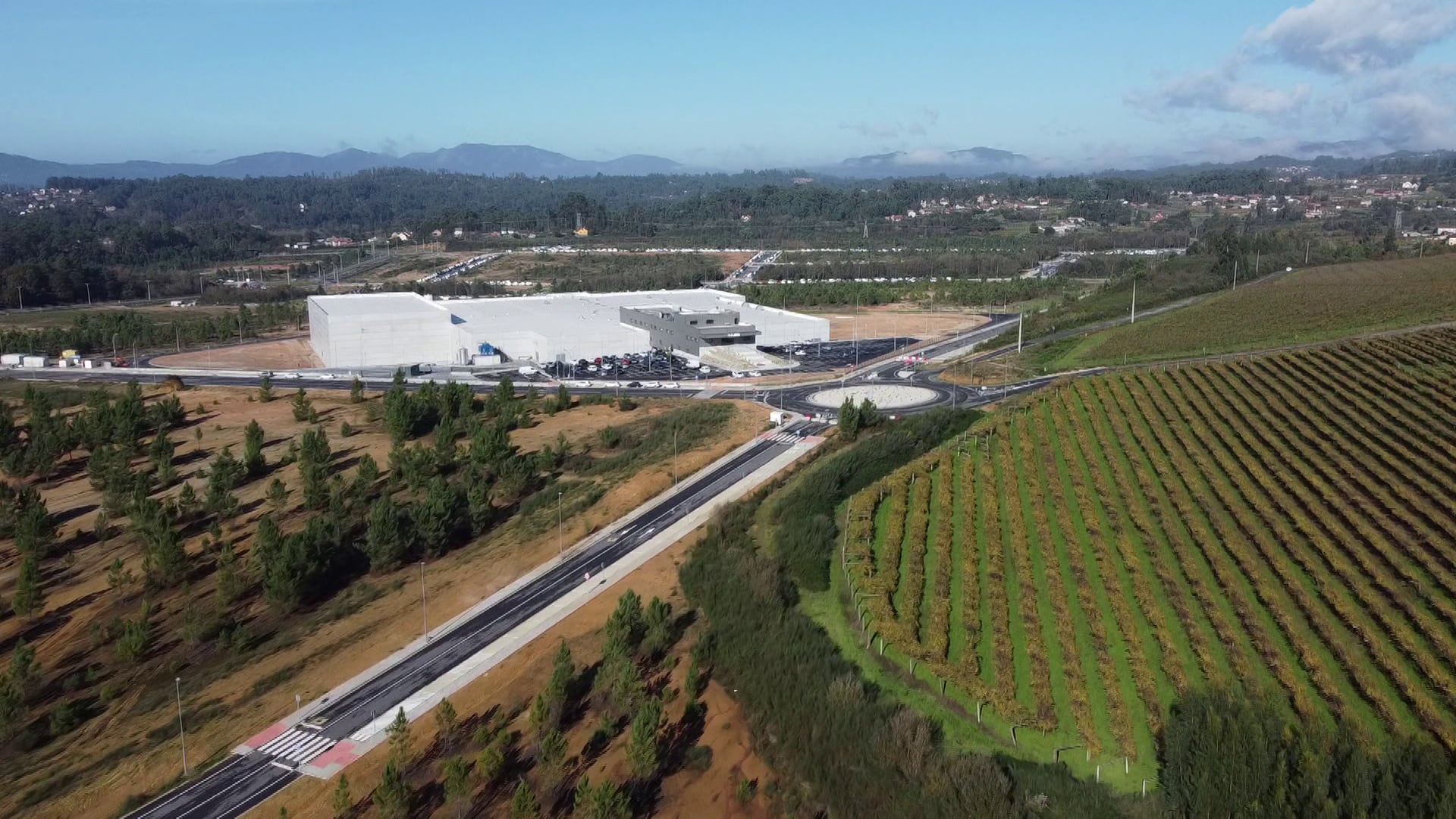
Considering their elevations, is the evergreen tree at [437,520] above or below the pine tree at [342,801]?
above

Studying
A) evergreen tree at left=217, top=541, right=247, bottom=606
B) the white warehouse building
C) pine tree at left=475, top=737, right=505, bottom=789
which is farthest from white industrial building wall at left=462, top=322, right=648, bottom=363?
pine tree at left=475, top=737, right=505, bottom=789

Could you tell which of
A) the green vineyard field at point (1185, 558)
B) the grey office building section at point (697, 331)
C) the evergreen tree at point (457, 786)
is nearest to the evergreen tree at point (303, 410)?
the grey office building section at point (697, 331)

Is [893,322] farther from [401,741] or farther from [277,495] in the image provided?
[401,741]

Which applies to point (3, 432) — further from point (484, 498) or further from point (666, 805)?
point (666, 805)

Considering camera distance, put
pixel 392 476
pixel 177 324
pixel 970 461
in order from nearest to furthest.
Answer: pixel 970 461, pixel 392 476, pixel 177 324

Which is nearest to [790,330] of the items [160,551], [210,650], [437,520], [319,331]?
[319,331]

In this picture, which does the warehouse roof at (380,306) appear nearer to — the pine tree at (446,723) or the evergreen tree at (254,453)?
the evergreen tree at (254,453)

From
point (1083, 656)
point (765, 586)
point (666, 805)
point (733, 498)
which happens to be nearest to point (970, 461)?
point (733, 498)
